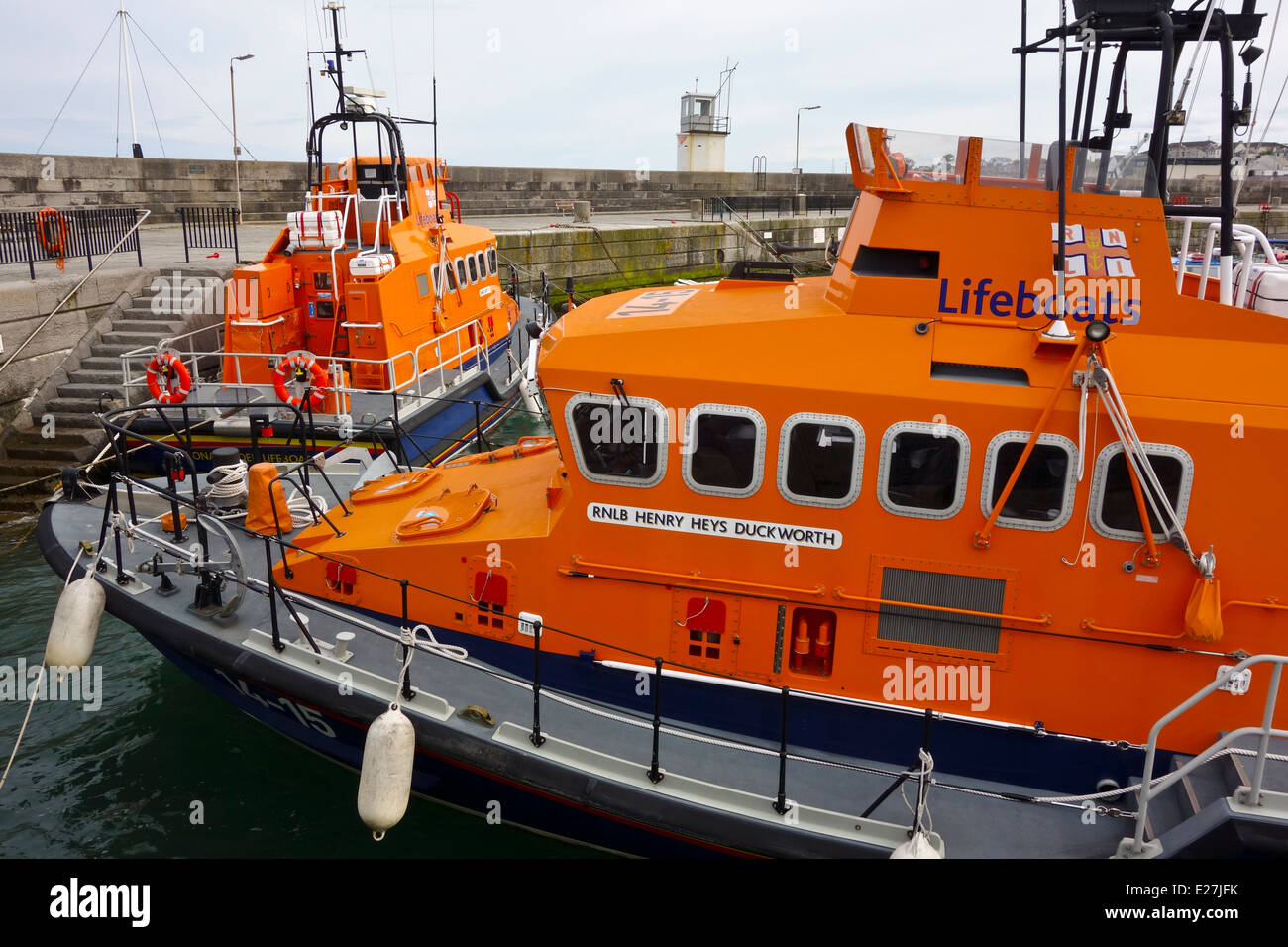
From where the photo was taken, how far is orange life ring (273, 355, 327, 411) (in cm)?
1002

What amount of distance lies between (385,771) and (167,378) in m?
7.90

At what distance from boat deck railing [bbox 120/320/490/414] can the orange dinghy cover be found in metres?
3.95

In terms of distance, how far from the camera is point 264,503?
6289 mm

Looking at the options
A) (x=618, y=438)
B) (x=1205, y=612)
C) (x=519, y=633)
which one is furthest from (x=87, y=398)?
(x=1205, y=612)

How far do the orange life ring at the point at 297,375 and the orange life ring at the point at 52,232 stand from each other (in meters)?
6.73

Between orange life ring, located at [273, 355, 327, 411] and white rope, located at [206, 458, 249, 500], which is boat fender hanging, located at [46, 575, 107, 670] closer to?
white rope, located at [206, 458, 249, 500]

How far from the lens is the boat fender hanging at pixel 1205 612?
13.9 feet

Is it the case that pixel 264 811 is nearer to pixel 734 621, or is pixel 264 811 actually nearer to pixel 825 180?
pixel 734 621

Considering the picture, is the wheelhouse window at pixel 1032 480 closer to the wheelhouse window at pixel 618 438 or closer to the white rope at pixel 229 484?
the wheelhouse window at pixel 618 438

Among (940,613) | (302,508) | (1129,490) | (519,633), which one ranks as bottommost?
(519,633)

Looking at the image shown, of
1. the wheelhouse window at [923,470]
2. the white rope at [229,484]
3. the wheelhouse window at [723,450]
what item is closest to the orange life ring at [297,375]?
the white rope at [229,484]

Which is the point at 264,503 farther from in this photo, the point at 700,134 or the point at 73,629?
the point at 700,134

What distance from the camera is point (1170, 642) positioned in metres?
4.51
